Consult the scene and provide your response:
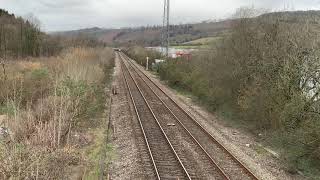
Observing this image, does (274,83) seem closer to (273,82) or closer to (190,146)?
(273,82)

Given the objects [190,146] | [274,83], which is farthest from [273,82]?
[190,146]

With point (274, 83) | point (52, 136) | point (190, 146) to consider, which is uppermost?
point (274, 83)

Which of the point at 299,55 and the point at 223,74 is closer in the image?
the point at 299,55

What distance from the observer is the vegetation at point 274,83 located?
16.3 metres

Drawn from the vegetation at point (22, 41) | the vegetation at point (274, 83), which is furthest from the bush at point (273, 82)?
the vegetation at point (22, 41)

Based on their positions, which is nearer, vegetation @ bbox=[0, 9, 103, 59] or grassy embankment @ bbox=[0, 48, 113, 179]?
grassy embankment @ bbox=[0, 48, 113, 179]

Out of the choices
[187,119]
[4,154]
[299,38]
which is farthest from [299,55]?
[4,154]

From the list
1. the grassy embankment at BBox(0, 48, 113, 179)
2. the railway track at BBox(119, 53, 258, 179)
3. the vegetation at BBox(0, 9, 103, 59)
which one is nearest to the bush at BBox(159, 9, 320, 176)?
the railway track at BBox(119, 53, 258, 179)

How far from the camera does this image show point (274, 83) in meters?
20.7

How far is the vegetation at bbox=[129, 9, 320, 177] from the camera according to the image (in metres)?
16.3

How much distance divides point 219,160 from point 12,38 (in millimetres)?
47134

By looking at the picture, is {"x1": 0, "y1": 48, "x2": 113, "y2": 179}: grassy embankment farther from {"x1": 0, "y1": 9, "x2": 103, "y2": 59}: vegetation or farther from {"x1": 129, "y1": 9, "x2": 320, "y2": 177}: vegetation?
{"x1": 0, "y1": 9, "x2": 103, "y2": 59}: vegetation

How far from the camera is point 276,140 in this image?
62.5 ft

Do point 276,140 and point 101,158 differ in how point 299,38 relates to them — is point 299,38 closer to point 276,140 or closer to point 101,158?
point 276,140
